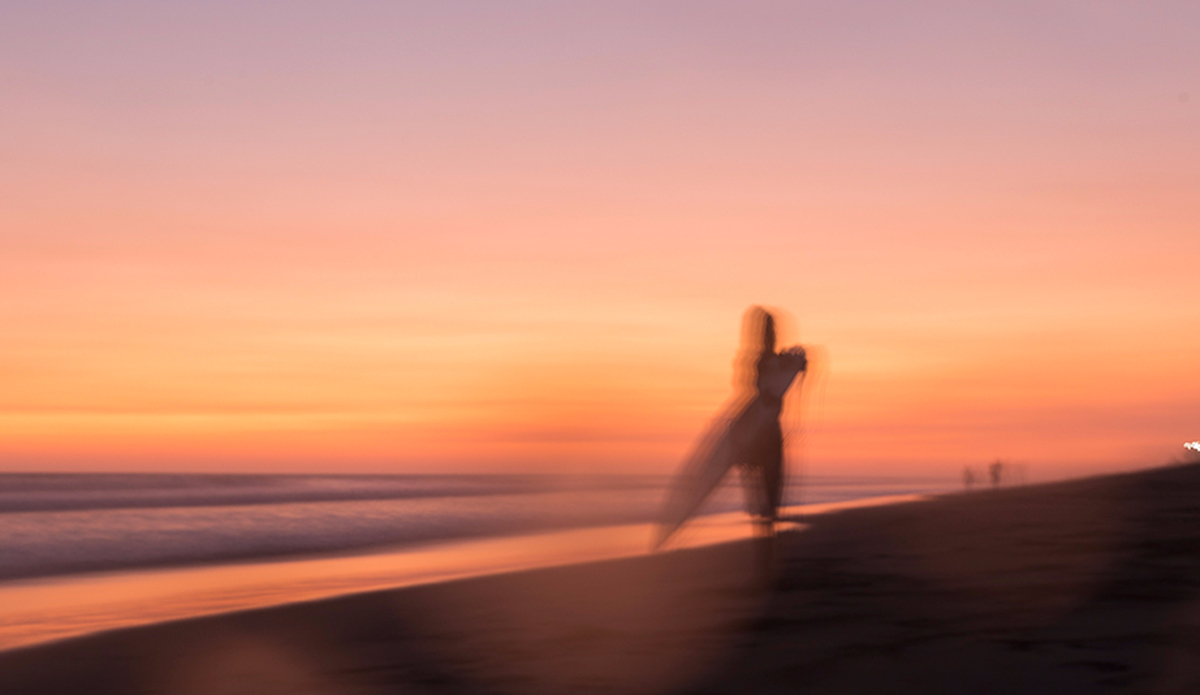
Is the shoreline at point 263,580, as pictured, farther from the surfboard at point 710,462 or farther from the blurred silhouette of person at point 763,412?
the blurred silhouette of person at point 763,412

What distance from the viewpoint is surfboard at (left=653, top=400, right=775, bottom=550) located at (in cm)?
724

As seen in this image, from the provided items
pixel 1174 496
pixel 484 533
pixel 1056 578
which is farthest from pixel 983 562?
pixel 484 533

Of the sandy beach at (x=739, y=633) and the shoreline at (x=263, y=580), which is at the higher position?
the shoreline at (x=263, y=580)

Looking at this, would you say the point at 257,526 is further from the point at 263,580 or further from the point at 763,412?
the point at 763,412

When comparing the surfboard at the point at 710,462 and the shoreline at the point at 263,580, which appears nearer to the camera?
the surfboard at the point at 710,462

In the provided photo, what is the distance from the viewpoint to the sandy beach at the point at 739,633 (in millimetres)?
4531

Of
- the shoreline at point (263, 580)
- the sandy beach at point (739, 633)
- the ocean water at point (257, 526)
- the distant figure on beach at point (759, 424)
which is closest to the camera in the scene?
the sandy beach at point (739, 633)

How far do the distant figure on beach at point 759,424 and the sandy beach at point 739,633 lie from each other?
0.70 metres

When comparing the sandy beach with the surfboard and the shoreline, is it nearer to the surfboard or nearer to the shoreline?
the surfboard

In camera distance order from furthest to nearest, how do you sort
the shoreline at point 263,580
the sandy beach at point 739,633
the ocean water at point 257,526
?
the ocean water at point 257,526
the shoreline at point 263,580
the sandy beach at point 739,633

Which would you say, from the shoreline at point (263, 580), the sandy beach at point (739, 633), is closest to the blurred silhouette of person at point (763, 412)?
the sandy beach at point (739, 633)

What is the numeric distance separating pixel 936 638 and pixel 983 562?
10.8 feet

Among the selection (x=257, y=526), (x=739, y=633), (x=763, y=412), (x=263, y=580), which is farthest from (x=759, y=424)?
(x=257, y=526)

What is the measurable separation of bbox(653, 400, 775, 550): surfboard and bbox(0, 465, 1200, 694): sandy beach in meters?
0.59
